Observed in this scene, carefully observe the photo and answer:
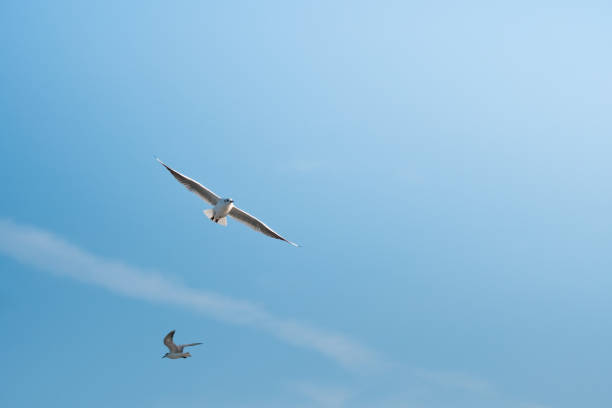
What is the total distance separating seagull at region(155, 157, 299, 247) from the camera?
210ft

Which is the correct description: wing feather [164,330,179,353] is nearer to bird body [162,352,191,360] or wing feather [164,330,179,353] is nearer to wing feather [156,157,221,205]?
bird body [162,352,191,360]

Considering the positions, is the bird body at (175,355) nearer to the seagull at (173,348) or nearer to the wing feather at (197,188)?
the seagull at (173,348)

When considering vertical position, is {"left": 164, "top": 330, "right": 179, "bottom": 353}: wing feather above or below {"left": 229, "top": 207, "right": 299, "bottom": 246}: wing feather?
below

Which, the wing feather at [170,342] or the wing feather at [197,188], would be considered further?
→ the wing feather at [197,188]

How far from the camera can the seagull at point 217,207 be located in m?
64.0

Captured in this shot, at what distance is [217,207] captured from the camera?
64.6m

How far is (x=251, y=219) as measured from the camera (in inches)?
2675

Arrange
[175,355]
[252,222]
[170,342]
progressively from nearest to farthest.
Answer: [170,342]
[175,355]
[252,222]

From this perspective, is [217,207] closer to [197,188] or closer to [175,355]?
→ [197,188]

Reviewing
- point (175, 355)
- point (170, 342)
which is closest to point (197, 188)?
point (170, 342)

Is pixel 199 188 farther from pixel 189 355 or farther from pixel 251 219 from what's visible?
pixel 189 355

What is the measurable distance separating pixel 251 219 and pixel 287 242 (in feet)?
17.6

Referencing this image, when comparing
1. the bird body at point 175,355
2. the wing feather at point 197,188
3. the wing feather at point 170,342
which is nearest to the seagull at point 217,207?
the wing feather at point 197,188

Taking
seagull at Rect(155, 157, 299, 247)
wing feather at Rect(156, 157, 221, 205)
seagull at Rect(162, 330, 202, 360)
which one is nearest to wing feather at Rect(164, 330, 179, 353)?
seagull at Rect(162, 330, 202, 360)
